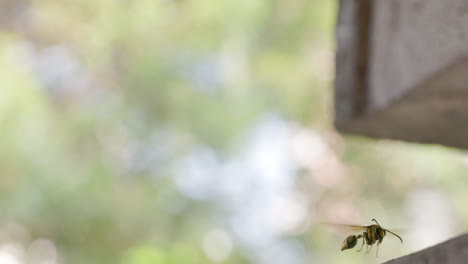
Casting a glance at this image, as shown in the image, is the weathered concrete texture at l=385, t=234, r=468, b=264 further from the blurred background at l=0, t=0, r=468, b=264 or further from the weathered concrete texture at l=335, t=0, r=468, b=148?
the blurred background at l=0, t=0, r=468, b=264

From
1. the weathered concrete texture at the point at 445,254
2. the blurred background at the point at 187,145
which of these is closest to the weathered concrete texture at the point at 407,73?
the weathered concrete texture at the point at 445,254

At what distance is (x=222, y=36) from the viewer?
3.13m

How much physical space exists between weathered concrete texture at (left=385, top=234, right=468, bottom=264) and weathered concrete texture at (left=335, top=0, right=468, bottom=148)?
0.71 ft

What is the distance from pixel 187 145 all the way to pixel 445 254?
2693mm

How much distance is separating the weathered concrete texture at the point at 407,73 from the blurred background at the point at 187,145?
192 centimetres

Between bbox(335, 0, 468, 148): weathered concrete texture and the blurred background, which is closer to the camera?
bbox(335, 0, 468, 148): weathered concrete texture

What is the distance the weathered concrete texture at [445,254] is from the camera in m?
0.37

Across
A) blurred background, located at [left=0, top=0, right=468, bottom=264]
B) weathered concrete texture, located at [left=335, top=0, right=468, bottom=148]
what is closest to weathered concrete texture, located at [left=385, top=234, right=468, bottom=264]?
weathered concrete texture, located at [left=335, top=0, right=468, bottom=148]

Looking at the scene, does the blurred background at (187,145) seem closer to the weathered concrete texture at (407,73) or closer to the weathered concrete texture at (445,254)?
the weathered concrete texture at (407,73)

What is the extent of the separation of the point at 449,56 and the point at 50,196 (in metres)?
2.42

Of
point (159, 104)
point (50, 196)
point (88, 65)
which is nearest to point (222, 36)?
point (159, 104)

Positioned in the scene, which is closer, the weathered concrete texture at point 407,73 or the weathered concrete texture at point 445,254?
the weathered concrete texture at point 445,254

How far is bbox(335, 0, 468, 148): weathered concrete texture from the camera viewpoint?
58 cm

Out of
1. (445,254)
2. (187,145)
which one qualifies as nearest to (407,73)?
(445,254)
